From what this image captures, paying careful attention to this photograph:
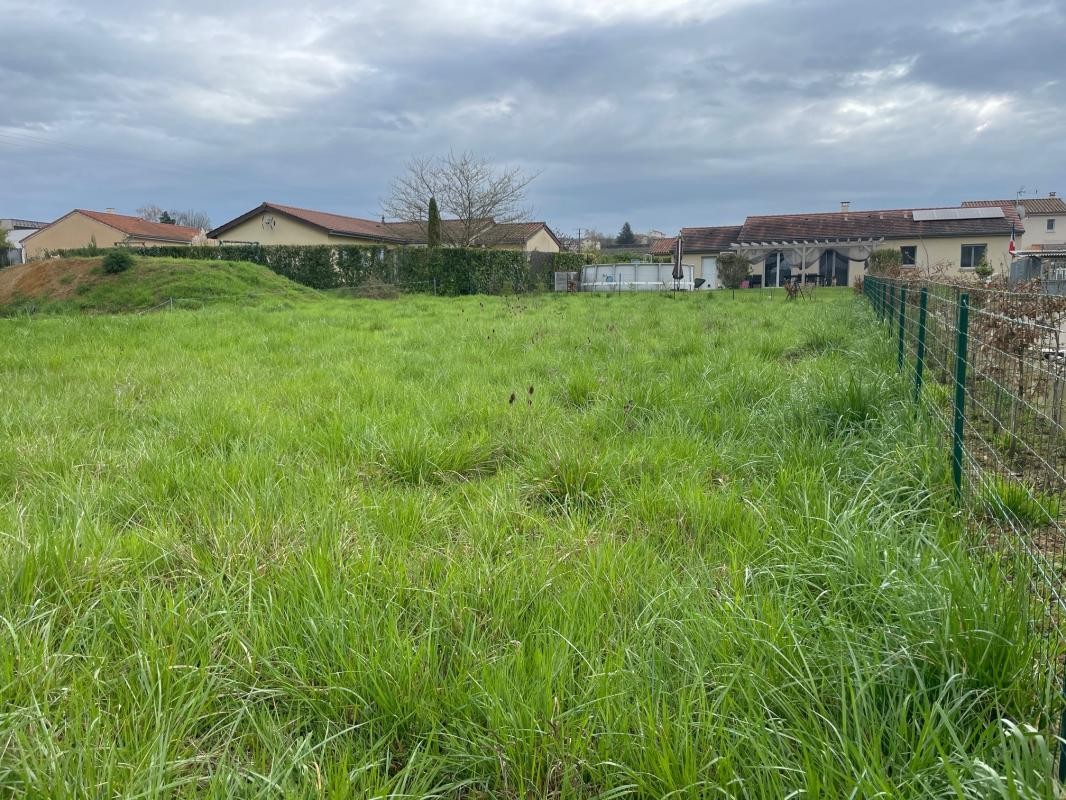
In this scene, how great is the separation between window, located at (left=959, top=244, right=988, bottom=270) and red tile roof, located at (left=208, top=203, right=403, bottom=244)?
36.2 m

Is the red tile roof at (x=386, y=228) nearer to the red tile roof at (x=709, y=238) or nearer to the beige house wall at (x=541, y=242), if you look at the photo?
the beige house wall at (x=541, y=242)

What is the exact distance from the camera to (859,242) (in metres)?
38.5

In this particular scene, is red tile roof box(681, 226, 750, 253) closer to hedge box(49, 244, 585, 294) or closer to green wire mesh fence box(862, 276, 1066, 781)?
hedge box(49, 244, 585, 294)

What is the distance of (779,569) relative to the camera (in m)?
2.58

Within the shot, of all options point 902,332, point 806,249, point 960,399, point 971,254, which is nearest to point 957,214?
point 971,254

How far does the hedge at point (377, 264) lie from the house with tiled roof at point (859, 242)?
16698 mm

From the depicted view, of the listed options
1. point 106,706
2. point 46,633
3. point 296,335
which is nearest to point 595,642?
point 106,706

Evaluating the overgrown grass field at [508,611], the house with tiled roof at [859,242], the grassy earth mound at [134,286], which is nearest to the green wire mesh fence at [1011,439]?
the overgrown grass field at [508,611]

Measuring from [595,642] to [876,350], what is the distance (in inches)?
229

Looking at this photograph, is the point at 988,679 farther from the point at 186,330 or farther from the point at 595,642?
the point at 186,330

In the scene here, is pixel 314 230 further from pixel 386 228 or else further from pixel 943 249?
pixel 943 249

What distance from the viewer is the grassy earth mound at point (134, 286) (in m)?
18.5

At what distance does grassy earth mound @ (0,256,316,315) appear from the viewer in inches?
730

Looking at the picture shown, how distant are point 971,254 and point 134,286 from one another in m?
43.3
